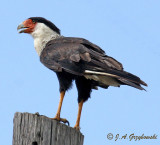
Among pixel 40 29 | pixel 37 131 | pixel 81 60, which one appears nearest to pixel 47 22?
pixel 40 29

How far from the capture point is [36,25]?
7332mm

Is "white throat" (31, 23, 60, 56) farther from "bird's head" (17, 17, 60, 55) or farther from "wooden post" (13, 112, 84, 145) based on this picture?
"wooden post" (13, 112, 84, 145)

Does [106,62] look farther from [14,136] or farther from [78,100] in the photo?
[14,136]

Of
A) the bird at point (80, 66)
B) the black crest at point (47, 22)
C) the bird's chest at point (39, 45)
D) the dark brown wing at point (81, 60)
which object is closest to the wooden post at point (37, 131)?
the bird at point (80, 66)

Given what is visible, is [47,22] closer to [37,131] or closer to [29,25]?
[29,25]

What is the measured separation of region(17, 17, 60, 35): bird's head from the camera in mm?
7262

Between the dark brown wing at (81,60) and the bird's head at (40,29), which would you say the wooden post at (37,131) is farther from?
the bird's head at (40,29)

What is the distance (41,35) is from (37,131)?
3066 millimetres

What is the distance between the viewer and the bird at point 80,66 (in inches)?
219

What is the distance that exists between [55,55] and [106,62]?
0.91 metres

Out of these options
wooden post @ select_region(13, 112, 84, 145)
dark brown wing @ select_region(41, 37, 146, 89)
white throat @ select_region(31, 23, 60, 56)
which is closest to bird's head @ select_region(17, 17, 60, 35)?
white throat @ select_region(31, 23, 60, 56)

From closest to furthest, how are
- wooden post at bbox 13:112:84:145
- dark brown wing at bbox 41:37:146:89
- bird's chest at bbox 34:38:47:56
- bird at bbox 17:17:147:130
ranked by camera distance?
wooden post at bbox 13:112:84:145, dark brown wing at bbox 41:37:146:89, bird at bbox 17:17:147:130, bird's chest at bbox 34:38:47:56

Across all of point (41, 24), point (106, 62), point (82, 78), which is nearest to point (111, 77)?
point (106, 62)

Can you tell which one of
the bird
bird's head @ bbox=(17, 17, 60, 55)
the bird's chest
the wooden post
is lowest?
the wooden post
